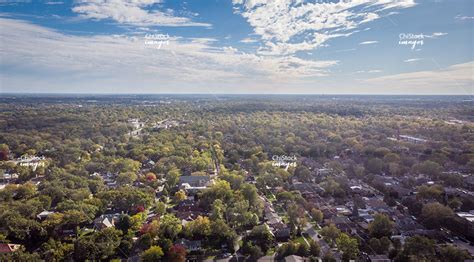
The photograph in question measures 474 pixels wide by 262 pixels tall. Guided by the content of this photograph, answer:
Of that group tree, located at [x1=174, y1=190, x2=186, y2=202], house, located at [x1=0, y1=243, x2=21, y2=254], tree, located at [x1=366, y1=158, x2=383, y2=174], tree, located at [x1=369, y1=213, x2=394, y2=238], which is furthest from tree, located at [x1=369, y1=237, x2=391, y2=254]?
house, located at [x1=0, y1=243, x2=21, y2=254]

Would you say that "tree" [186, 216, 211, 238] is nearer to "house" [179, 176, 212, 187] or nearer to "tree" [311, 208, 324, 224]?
"tree" [311, 208, 324, 224]

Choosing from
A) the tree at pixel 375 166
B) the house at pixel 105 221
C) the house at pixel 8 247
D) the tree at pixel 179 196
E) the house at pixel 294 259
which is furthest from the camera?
the tree at pixel 375 166

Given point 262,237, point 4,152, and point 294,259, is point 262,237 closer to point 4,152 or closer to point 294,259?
point 294,259

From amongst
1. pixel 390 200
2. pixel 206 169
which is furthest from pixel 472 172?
pixel 206 169

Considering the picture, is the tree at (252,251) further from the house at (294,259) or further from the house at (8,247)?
the house at (8,247)

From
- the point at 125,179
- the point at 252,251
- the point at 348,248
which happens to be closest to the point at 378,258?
the point at 348,248

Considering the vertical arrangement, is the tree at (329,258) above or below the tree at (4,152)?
below

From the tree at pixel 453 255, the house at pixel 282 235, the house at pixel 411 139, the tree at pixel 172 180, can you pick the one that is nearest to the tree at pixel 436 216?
the tree at pixel 453 255

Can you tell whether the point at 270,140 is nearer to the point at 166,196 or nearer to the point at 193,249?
the point at 166,196
